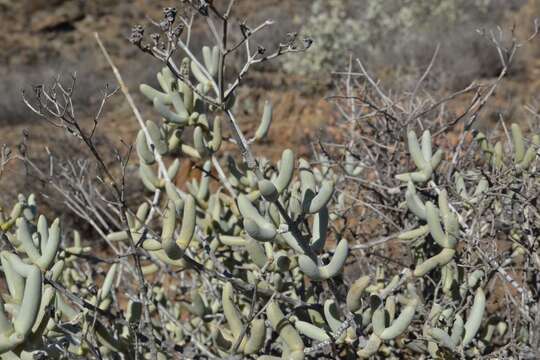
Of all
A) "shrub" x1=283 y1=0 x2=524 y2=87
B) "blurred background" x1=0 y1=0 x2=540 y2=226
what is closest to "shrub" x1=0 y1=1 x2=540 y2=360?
"blurred background" x1=0 y1=0 x2=540 y2=226

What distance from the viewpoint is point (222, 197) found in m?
2.05

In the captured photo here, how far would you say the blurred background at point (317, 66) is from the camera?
6.88 meters

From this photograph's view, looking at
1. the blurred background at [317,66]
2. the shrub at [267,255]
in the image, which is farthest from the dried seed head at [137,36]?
the blurred background at [317,66]

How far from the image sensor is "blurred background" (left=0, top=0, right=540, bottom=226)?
22.6 ft

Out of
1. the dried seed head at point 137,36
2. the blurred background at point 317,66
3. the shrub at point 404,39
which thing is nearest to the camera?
the dried seed head at point 137,36

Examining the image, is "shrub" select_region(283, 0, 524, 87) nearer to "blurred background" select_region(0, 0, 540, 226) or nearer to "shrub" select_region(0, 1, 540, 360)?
"blurred background" select_region(0, 0, 540, 226)

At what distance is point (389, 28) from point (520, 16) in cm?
250

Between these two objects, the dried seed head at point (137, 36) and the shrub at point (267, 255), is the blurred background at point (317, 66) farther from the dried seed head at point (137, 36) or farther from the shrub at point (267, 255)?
the dried seed head at point (137, 36)

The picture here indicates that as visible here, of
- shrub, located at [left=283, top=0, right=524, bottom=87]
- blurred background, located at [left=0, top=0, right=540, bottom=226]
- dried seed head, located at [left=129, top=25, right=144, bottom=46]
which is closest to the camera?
dried seed head, located at [left=129, top=25, right=144, bottom=46]

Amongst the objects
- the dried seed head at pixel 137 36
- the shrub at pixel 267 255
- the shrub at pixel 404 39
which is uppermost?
the dried seed head at pixel 137 36

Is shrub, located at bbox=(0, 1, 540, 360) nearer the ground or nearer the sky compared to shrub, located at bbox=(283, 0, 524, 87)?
nearer the sky

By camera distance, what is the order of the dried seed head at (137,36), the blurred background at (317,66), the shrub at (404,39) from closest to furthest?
the dried seed head at (137,36), the blurred background at (317,66), the shrub at (404,39)

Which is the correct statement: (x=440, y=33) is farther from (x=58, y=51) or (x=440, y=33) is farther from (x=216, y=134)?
(x=58, y=51)

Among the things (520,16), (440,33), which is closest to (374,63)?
(440,33)
